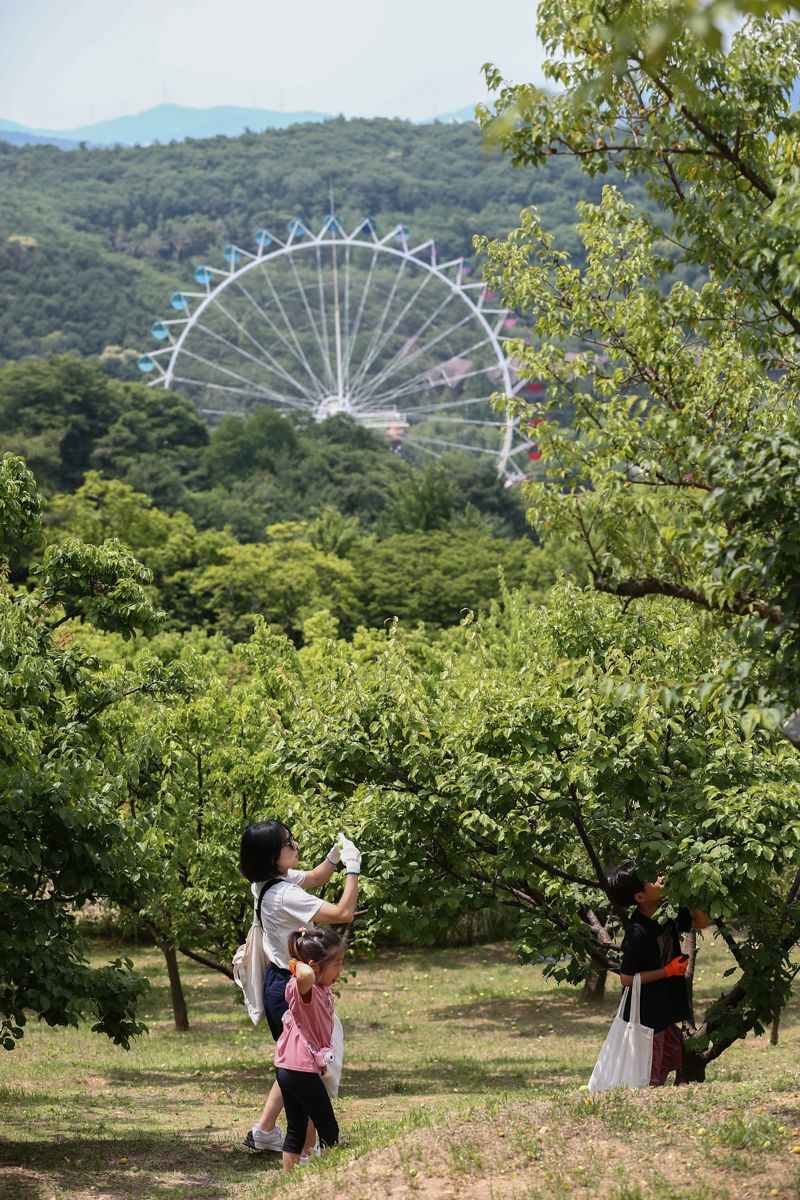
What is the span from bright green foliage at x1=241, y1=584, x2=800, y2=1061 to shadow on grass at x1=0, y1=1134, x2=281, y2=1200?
6.17ft

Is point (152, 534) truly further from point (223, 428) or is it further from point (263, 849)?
point (263, 849)

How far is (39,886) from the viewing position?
26.8 feet

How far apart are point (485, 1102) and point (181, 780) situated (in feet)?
25.1

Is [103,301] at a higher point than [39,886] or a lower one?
higher

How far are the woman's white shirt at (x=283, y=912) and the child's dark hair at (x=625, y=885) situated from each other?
6.19ft

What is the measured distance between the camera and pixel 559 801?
8750mm

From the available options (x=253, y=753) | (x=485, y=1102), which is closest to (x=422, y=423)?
(x=253, y=753)

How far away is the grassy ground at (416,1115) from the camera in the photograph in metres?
5.77

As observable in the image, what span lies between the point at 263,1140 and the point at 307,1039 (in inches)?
58.5

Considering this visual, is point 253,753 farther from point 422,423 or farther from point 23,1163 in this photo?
point 422,423

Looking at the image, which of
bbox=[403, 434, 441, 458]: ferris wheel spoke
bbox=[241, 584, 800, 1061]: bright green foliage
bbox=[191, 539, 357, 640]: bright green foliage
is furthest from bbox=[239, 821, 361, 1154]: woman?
bbox=[403, 434, 441, 458]: ferris wheel spoke

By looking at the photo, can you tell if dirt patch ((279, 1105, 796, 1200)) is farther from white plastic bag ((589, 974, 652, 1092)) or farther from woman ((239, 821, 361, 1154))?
white plastic bag ((589, 974, 652, 1092))

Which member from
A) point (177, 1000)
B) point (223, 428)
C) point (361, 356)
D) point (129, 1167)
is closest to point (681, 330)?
point (129, 1167)

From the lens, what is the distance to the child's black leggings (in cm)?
647
